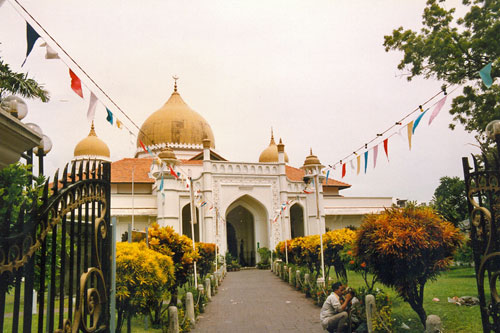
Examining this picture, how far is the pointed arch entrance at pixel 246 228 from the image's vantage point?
98.1 ft

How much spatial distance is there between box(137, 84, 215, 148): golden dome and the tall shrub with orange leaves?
23224 millimetres

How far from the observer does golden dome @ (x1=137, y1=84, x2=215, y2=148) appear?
33688 millimetres

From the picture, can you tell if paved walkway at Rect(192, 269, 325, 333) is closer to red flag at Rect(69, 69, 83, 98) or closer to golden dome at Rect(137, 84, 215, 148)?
red flag at Rect(69, 69, 83, 98)

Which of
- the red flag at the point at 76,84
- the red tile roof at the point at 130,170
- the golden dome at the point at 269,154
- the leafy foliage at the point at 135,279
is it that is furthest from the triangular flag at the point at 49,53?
the golden dome at the point at 269,154

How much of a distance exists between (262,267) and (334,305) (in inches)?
841

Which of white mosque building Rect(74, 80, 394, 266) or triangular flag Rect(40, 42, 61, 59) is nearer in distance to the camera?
triangular flag Rect(40, 42, 61, 59)

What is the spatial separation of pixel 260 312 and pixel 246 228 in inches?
887

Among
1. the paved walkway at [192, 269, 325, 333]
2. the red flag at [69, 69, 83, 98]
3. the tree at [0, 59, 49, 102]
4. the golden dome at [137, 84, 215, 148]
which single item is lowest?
the paved walkway at [192, 269, 325, 333]

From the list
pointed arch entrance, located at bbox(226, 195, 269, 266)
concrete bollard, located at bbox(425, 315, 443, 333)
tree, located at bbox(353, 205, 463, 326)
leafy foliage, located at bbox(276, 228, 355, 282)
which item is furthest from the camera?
pointed arch entrance, located at bbox(226, 195, 269, 266)

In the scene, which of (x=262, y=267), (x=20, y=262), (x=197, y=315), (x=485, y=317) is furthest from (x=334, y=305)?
(x=262, y=267)

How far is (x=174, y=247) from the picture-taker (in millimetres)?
10516

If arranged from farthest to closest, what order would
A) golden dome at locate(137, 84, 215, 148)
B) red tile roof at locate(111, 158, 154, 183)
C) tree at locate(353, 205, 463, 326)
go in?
golden dome at locate(137, 84, 215, 148)
red tile roof at locate(111, 158, 154, 183)
tree at locate(353, 205, 463, 326)

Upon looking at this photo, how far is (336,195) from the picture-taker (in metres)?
Result: 34.8

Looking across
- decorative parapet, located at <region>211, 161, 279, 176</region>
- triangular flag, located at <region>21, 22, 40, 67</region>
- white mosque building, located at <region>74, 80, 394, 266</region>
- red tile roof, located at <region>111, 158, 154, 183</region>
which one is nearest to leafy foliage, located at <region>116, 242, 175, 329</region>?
triangular flag, located at <region>21, 22, 40, 67</region>
